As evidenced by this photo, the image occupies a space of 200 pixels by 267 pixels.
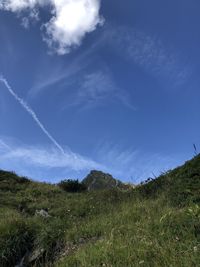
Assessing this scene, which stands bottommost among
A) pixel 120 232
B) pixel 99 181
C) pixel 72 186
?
pixel 120 232

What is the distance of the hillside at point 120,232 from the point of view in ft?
24.9

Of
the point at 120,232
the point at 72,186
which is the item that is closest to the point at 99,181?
the point at 72,186

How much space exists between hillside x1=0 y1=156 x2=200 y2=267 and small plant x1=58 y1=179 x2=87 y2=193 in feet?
19.0

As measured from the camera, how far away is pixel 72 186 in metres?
23.6

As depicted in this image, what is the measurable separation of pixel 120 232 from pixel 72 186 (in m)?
14.1

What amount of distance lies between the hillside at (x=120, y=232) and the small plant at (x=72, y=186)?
5.80 meters

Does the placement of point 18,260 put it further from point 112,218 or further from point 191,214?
point 191,214

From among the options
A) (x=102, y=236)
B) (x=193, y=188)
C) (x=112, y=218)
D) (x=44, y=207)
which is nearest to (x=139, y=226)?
(x=102, y=236)

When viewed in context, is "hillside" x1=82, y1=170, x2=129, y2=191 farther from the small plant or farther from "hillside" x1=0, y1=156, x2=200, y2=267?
"hillside" x1=0, y1=156, x2=200, y2=267

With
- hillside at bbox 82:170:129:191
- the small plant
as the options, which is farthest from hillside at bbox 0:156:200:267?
hillside at bbox 82:170:129:191

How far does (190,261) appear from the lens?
21.3ft

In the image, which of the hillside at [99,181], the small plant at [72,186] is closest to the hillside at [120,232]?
the small plant at [72,186]

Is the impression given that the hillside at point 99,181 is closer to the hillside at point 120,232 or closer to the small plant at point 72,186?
the small plant at point 72,186

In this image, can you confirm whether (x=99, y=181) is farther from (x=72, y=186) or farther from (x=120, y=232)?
(x=120, y=232)
